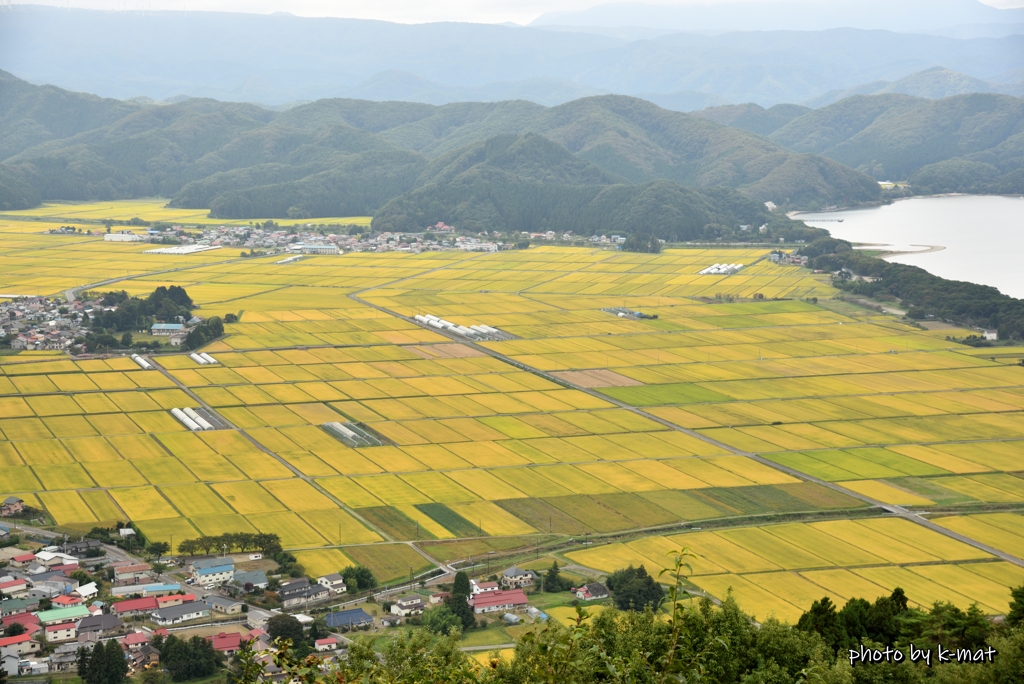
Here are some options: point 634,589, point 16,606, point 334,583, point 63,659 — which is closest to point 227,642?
point 63,659

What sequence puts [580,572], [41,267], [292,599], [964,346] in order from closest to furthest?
1. [292,599]
2. [580,572]
3. [964,346]
4. [41,267]

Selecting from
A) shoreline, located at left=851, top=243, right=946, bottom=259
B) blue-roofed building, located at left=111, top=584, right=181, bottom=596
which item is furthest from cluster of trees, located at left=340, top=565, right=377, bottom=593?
shoreline, located at left=851, top=243, right=946, bottom=259

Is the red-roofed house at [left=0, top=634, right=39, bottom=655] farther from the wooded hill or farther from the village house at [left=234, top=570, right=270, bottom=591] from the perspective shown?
the wooded hill

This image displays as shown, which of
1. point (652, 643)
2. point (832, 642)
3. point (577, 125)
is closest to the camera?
point (652, 643)

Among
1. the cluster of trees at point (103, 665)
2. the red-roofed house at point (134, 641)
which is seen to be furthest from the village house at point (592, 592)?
the cluster of trees at point (103, 665)

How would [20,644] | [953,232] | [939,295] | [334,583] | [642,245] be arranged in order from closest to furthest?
[20,644], [334,583], [939,295], [642,245], [953,232]

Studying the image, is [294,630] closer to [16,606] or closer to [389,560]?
[389,560]

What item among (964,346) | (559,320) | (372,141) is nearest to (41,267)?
(559,320)

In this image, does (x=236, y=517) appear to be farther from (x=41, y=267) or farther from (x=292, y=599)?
(x=41, y=267)
